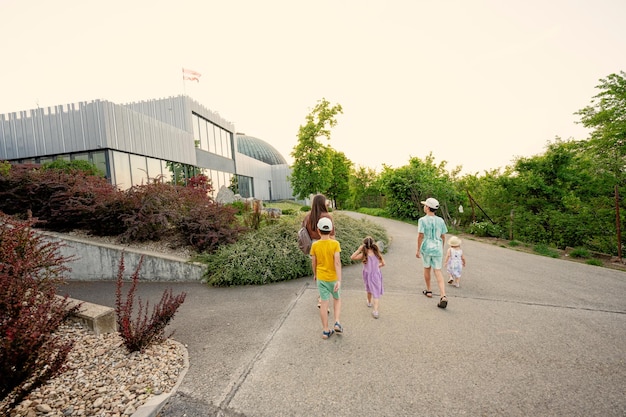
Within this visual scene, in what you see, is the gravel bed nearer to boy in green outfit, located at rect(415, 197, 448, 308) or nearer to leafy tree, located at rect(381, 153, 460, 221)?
→ boy in green outfit, located at rect(415, 197, 448, 308)

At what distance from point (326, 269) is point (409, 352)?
139 centimetres

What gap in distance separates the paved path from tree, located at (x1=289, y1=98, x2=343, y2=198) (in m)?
17.7

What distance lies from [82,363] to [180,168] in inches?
699

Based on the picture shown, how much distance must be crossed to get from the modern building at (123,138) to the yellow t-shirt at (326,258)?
8534mm

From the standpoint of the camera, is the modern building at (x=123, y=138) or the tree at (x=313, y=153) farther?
the tree at (x=313, y=153)

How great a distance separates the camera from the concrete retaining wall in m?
6.64

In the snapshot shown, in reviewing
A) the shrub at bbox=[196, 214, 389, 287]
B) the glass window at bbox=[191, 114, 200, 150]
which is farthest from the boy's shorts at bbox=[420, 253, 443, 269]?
the glass window at bbox=[191, 114, 200, 150]

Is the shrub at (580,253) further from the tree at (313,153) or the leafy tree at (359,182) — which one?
the leafy tree at (359,182)

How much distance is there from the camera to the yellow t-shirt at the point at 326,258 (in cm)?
372

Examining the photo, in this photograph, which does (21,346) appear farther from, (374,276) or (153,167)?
(153,167)

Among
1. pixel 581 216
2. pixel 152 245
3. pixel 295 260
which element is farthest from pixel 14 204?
pixel 581 216

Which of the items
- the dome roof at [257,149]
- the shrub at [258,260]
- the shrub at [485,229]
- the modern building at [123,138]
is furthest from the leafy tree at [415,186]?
the dome roof at [257,149]

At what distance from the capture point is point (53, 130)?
46.6 ft

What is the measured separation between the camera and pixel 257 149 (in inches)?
1916
